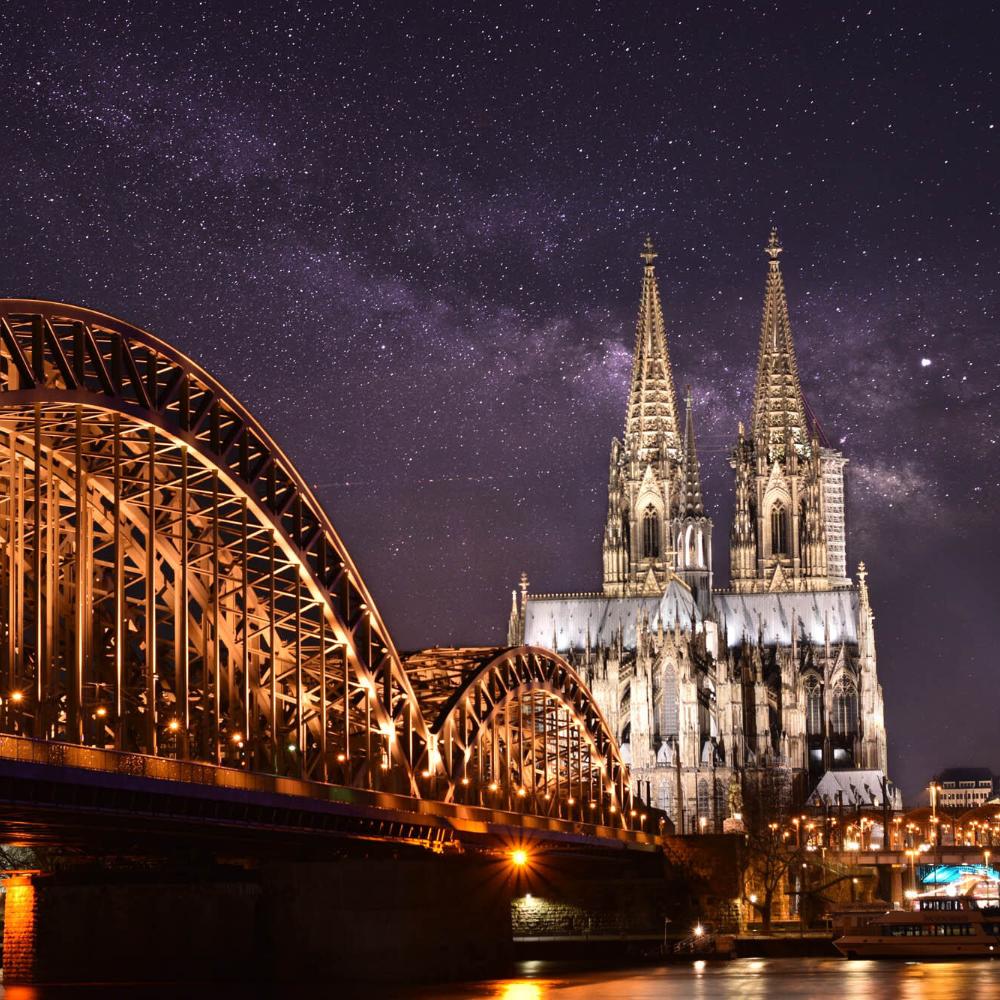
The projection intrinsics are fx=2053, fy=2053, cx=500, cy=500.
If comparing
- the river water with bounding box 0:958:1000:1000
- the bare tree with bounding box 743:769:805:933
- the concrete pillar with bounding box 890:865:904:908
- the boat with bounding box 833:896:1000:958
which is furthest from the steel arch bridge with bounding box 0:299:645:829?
the concrete pillar with bounding box 890:865:904:908

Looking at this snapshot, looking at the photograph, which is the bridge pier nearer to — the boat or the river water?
the river water

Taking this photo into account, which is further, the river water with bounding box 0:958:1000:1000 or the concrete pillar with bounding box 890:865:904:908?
the concrete pillar with bounding box 890:865:904:908

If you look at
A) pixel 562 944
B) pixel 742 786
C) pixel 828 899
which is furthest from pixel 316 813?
pixel 742 786

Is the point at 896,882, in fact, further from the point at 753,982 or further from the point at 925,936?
the point at 753,982

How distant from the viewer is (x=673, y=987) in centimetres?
8638

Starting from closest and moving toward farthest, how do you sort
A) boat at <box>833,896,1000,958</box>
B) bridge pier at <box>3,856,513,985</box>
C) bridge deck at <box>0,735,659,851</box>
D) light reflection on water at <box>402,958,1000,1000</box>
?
bridge deck at <box>0,735,659,851</box>, light reflection on water at <box>402,958,1000,1000</box>, bridge pier at <box>3,856,513,985</box>, boat at <box>833,896,1000,958</box>

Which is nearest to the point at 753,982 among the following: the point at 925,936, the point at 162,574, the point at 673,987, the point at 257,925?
the point at 673,987

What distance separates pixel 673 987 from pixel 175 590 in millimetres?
33789

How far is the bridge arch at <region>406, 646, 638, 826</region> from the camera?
324ft

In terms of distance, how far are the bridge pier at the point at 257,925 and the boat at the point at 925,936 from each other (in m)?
31.2

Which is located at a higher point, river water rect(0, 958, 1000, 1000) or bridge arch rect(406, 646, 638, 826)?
bridge arch rect(406, 646, 638, 826)

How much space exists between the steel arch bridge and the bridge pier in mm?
4356

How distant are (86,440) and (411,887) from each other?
29.4 m

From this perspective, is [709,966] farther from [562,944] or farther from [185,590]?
[185,590]
